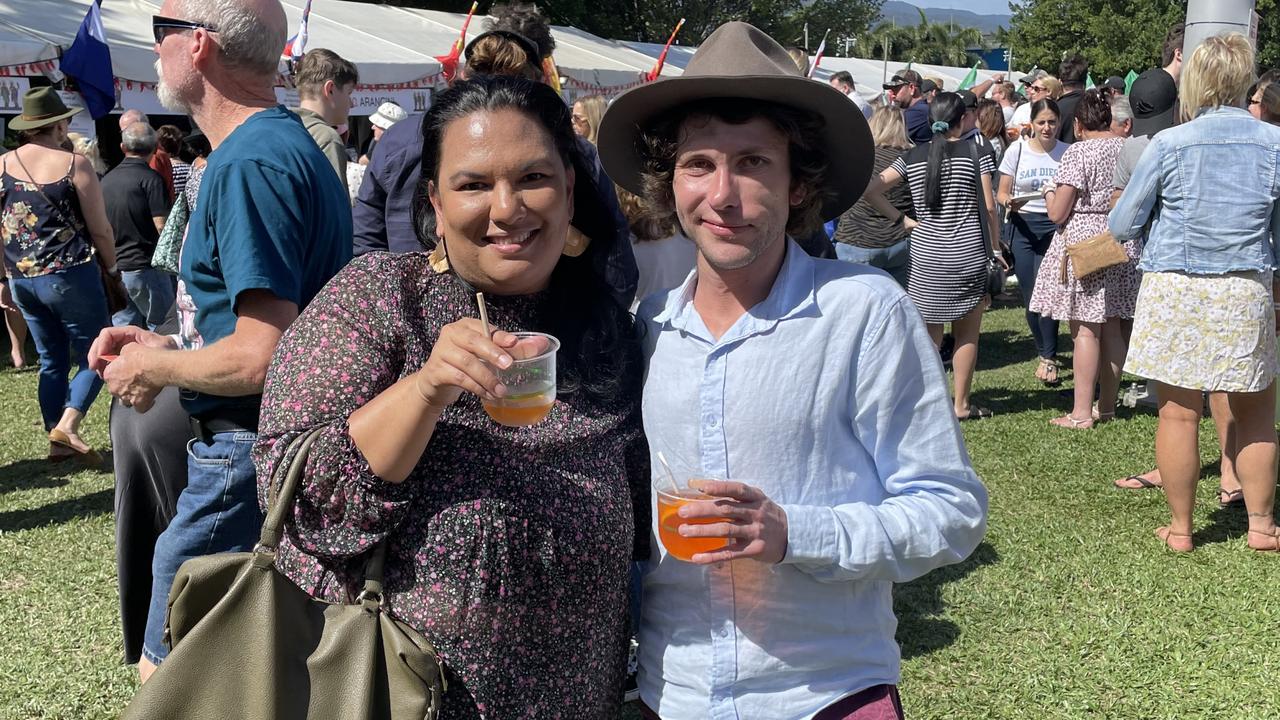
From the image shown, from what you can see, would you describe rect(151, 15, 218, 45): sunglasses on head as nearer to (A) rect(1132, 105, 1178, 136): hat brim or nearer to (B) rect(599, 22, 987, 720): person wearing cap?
(B) rect(599, 22, 987, 720): person wearing cap

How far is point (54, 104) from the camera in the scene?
7.27 meters

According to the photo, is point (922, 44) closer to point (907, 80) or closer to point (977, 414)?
point (907, 80)

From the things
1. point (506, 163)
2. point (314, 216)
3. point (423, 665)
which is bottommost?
point (423, 665)

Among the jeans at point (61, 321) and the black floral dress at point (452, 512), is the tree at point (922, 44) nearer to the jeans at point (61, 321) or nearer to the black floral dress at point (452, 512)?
the jeans at point (61, 321)

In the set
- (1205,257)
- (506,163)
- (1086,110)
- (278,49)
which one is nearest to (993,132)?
(1086,110)

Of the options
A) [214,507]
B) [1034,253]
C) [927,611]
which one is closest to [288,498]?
[214,507]

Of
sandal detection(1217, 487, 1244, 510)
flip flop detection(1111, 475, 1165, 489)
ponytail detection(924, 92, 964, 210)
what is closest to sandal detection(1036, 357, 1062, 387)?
ponytail detection(924, 92, 964, 210)

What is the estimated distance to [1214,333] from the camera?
4883mm

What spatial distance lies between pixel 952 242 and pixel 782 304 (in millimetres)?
5991

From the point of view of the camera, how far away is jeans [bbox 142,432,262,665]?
8.59ft

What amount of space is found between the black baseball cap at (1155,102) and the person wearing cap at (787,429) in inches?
224

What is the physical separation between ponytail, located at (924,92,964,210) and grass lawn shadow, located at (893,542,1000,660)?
300 centimetres

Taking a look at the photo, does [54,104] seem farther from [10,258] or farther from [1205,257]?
[1205,257]

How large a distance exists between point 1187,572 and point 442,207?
174 inches
